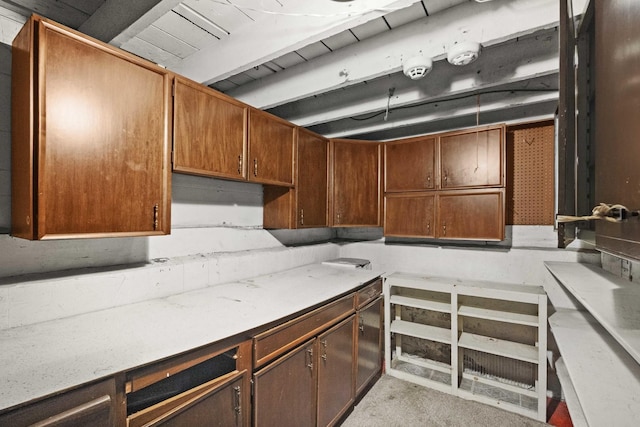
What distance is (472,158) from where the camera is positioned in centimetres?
253

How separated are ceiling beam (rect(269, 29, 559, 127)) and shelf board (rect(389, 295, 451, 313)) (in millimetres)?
1688

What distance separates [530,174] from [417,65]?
164cm

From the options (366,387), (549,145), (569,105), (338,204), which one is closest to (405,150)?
(338,204)

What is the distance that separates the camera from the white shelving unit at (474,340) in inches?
87.8

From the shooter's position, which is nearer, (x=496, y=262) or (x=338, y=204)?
(x=496, y=262)

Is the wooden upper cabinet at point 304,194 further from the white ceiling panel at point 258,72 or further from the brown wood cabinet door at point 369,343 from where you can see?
the brown wood cabinet door at point 369,343

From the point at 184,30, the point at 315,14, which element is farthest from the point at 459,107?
the point at 184,30

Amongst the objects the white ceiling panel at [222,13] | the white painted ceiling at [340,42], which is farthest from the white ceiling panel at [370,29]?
the white ceiling panel at [222,13]

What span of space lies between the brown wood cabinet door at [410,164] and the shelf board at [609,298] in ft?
3.94

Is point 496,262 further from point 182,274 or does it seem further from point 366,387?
point 182,274

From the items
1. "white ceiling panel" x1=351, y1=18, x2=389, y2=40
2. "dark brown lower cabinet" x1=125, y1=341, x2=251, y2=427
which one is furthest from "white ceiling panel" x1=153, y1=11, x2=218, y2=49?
"dark brown lower cabinet" x1=125, y1=341, x2=251, y2=427

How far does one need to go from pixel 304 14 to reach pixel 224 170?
997 mm

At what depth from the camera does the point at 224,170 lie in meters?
1.91

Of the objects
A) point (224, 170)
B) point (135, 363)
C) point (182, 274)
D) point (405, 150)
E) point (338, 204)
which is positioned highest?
point (405, 150)
